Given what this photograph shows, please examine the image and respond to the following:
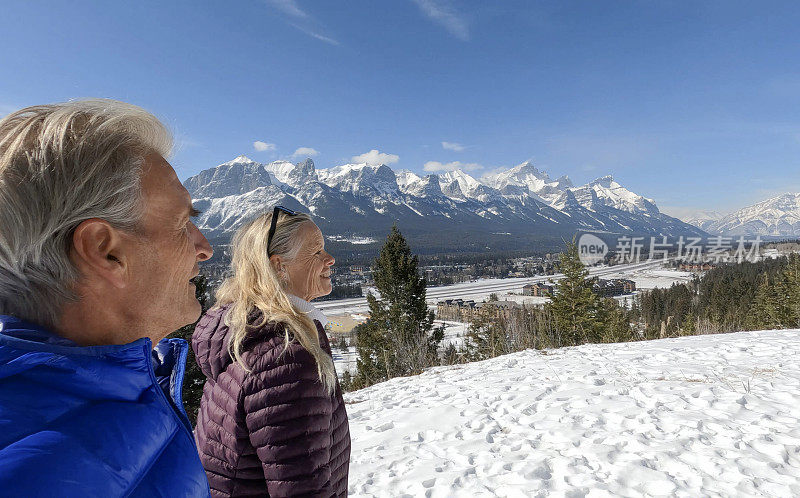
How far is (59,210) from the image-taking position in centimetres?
65

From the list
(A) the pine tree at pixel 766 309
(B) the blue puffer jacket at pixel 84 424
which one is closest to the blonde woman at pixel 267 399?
(B) the blue puffer jacket at pixel 84 424

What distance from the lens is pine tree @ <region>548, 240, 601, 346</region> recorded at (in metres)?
18.5

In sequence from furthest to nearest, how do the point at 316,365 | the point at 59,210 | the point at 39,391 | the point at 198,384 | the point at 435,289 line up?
1. the point at 435,289
2. the point at 198,384
3. the point at 316,365
4. the point at 59,210
5. the point at 39,391

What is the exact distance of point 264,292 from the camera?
1.59 meters

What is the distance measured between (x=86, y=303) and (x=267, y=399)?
0.73 metres

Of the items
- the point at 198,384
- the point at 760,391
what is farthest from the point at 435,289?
the point at 760,391

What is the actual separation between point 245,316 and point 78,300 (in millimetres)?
797

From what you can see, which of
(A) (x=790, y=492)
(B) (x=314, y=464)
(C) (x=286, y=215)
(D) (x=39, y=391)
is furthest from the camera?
(A) (x=790, y=492)

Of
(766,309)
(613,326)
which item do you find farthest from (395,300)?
(766,309)

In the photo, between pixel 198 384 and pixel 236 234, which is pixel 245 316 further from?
pixel 198 384

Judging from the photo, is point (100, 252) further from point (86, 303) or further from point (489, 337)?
point (489, 337)

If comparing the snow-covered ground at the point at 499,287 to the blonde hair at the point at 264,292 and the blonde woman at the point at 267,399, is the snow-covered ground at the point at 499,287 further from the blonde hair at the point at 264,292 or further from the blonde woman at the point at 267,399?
the blonde woman at the point at 267,399

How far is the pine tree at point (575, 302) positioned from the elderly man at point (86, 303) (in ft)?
64.1

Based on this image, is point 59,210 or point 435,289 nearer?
point 59,210
